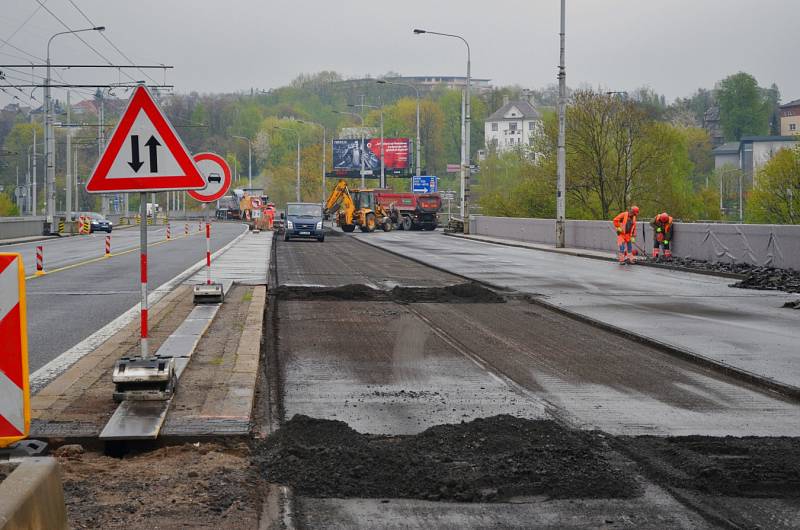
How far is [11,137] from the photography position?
123500 millimetres

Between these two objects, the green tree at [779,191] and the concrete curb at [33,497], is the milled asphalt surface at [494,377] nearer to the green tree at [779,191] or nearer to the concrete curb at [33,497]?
the concrete curb at [33,497]

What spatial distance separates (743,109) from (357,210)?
110470 mm

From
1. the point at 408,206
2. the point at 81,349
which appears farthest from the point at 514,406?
the point at 408,206

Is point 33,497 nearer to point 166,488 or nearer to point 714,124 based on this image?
point 166,488

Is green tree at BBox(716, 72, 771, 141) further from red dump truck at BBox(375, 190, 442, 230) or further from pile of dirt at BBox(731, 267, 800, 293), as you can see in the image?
pile of dirt at BBox(731, 267, 800, 293)

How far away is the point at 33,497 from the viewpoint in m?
3.91

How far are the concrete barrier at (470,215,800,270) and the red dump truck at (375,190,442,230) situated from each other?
28604 millimetres

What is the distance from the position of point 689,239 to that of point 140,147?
1107 inches

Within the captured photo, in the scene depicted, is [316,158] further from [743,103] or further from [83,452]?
[83,452]

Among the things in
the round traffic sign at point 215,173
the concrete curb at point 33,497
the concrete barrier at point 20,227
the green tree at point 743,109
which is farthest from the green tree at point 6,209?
the green tree at point 743,109

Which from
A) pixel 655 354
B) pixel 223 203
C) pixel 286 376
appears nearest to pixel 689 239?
pixel 655 354

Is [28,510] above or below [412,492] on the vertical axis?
above

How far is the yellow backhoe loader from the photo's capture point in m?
71.2

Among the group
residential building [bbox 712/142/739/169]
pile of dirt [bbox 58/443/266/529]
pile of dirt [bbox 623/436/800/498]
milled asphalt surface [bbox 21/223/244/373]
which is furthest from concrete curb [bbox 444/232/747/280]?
residential building [bbox 712/142/739/169]
